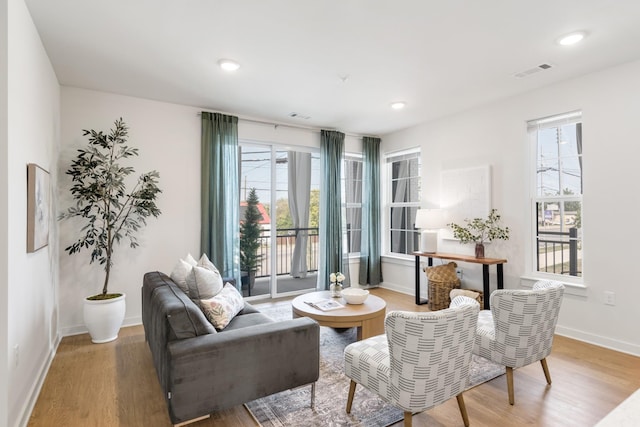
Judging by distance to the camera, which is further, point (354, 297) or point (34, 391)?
point (354, 297)

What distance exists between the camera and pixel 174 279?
2.85 meters

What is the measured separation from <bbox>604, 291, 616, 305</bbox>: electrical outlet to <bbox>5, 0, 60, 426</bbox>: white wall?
472 cm

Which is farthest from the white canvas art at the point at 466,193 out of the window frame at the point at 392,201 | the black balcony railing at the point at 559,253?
the black balcony railing at the point at 559,253

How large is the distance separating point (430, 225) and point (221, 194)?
2.83m

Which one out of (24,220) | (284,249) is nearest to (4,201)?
(24,220)

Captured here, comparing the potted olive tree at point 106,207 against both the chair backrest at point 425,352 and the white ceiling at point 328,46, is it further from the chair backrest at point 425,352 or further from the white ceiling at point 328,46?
the chair backrest at point 425,352

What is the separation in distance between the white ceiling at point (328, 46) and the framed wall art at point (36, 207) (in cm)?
110

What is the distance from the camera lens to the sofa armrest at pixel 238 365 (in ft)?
6.04

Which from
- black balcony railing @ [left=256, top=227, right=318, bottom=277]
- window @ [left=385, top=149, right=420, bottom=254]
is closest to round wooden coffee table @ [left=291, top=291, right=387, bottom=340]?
black balcony railing @ [left=256, top=227, right=318, bottom=277]

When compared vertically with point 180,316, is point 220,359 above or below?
below

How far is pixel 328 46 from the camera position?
280cm

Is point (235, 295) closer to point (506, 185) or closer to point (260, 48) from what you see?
point (260, 48)

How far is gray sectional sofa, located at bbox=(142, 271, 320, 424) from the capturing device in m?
1.85

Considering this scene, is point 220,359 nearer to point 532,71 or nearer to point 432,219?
point 432,219
